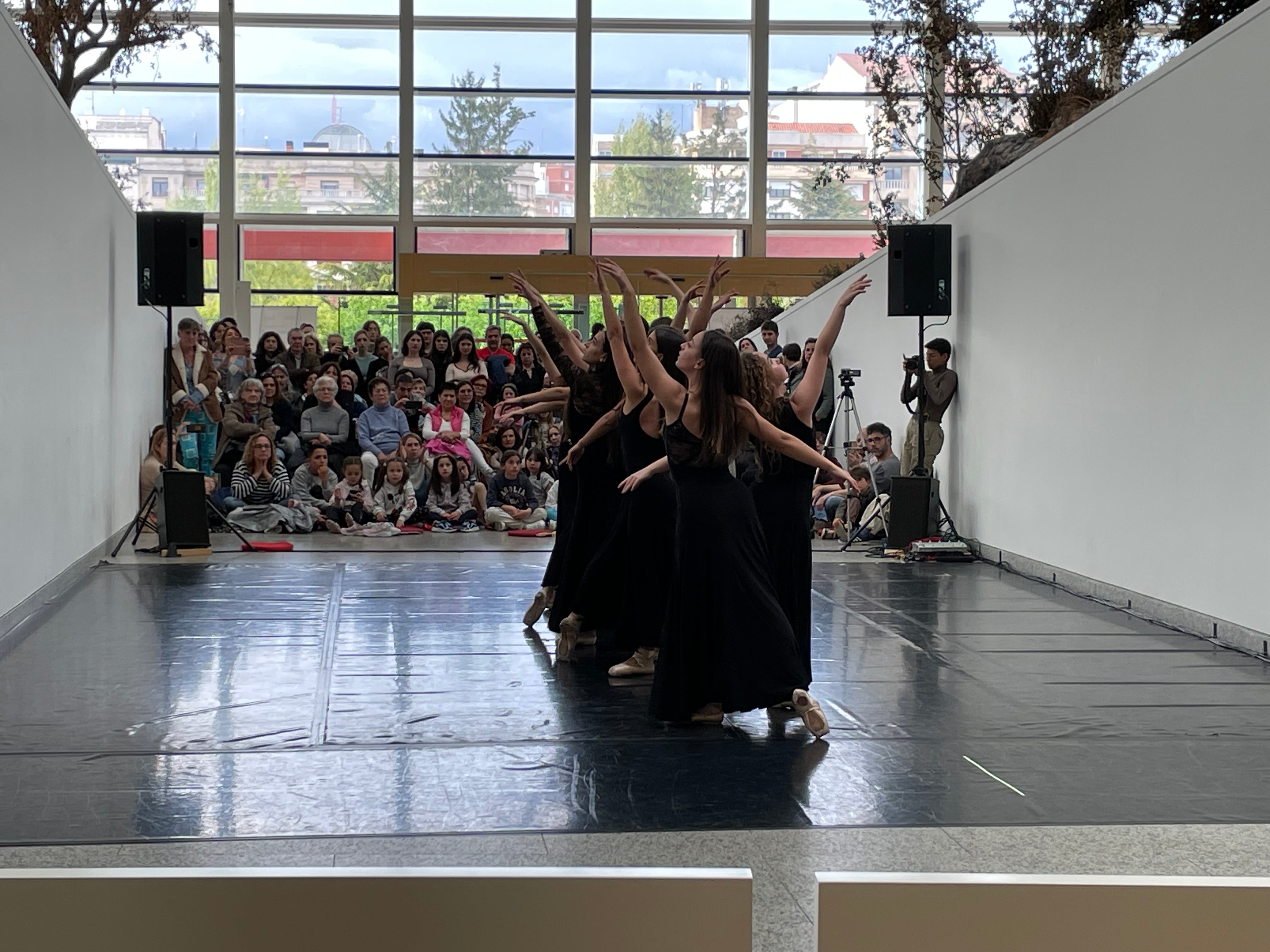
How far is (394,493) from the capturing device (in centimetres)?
1113

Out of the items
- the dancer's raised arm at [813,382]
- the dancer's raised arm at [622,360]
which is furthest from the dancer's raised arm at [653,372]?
the dancer's raised arm at [813,382]

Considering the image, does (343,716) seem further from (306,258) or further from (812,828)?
(306,258)

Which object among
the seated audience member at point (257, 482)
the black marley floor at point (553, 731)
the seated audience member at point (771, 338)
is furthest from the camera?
the seated audience member at point (771, 338)

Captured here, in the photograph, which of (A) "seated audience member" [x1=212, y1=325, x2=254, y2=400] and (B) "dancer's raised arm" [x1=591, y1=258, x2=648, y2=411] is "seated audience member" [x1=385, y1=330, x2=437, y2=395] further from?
(B) "dancer's raised arm" [x1=591, y1=258, x2=648, y2=411]

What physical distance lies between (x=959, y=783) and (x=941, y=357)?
6.44m

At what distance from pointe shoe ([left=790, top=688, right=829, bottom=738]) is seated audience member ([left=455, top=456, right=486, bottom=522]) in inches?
291

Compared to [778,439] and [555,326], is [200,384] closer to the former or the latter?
[555,326]

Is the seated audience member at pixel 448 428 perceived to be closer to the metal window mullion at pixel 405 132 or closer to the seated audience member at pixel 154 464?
the seated audience member at pixel 154 464

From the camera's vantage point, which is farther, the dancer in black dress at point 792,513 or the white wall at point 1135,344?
the white wall at point 1135,344

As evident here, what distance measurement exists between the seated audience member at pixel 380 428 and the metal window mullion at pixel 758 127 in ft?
35.0

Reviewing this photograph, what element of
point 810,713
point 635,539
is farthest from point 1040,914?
point 635,539

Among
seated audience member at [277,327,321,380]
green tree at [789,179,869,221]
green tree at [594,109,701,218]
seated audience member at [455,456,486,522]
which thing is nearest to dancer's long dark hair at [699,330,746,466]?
seated audience member at [455,456,486,522]

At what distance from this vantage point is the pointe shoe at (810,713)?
408cm

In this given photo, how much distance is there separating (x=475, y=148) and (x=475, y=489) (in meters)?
11.3
